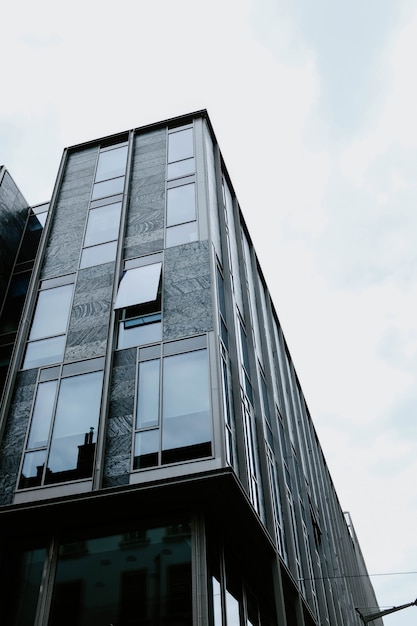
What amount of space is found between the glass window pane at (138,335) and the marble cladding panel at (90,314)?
51 cm

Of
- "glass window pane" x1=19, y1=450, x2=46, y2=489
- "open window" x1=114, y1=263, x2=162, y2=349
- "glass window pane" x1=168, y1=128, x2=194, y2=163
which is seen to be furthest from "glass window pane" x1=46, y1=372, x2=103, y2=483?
"glass window pane" x1=168, y1=128, x2=194, y2=163

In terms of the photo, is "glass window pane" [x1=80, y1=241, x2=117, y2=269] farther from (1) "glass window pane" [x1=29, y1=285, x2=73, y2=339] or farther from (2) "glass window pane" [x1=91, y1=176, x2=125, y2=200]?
(2) "glass window pane" [x1=91, y1=176, x2=125, y2=200]

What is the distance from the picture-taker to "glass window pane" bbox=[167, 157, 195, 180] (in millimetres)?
21828

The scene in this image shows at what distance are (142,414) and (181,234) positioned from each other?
7.07m

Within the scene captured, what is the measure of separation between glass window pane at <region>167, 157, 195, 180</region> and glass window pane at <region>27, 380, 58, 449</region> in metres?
9.72

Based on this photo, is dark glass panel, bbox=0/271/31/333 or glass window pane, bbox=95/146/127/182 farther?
glass window pane, bbox=95/146/127/182

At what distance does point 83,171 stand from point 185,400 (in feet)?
44.8

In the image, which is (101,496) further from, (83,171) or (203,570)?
(83,171)

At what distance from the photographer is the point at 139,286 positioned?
17.9 m

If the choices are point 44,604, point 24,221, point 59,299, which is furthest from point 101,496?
point 24,221

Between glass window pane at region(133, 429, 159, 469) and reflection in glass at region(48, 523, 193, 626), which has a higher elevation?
glass window pane at region(133, 429, 159, 469)

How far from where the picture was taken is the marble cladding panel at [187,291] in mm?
16531

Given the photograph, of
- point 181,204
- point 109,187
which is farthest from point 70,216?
point 181,204

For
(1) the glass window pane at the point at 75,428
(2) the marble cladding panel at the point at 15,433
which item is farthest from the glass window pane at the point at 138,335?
(2) the marble cladding panel at the point at 15,433
